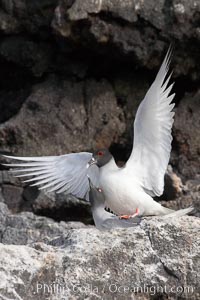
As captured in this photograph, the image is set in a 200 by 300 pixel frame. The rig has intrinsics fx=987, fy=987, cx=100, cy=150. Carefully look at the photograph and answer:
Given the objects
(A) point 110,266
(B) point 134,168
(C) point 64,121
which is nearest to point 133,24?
(C) point 64,121

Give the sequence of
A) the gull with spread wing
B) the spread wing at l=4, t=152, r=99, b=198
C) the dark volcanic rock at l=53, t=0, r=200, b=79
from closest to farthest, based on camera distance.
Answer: the gull with spread wing → the spread wing at l=4, t=152, r=99, b=198 → the dark volcanic rock at l=53, t=0, r=200, b=79

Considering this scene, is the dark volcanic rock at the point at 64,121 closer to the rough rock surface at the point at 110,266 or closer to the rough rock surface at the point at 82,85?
the rough rock surface at the point at 82,85

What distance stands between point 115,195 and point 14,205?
2327mm

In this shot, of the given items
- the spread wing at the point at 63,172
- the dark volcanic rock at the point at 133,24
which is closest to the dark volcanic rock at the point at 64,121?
the dark volcanic rock at the point at 133,24

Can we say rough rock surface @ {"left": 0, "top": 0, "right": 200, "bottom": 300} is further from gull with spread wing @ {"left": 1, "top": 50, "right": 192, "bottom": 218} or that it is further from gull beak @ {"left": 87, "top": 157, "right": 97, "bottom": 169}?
gull beak @ {"left": 87, "top": 157, "right": 97, "bottom": 169}

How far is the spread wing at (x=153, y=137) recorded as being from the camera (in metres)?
10.7

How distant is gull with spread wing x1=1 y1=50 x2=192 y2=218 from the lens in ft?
34.4

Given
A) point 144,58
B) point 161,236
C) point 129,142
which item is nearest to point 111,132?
point 129,142

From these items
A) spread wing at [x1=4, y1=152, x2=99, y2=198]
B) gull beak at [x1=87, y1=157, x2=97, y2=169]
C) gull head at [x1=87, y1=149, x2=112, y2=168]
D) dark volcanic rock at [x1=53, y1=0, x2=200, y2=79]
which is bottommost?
spread wing at [x1=4, y1=152, x2=99, y2=198]

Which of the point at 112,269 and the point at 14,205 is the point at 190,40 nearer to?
the point at 14,205

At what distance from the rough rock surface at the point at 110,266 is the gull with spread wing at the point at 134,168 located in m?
3.02

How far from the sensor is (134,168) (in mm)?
11023

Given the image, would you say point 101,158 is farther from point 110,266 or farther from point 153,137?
point 110,266

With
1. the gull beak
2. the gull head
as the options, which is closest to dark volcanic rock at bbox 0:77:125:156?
the gull beak
